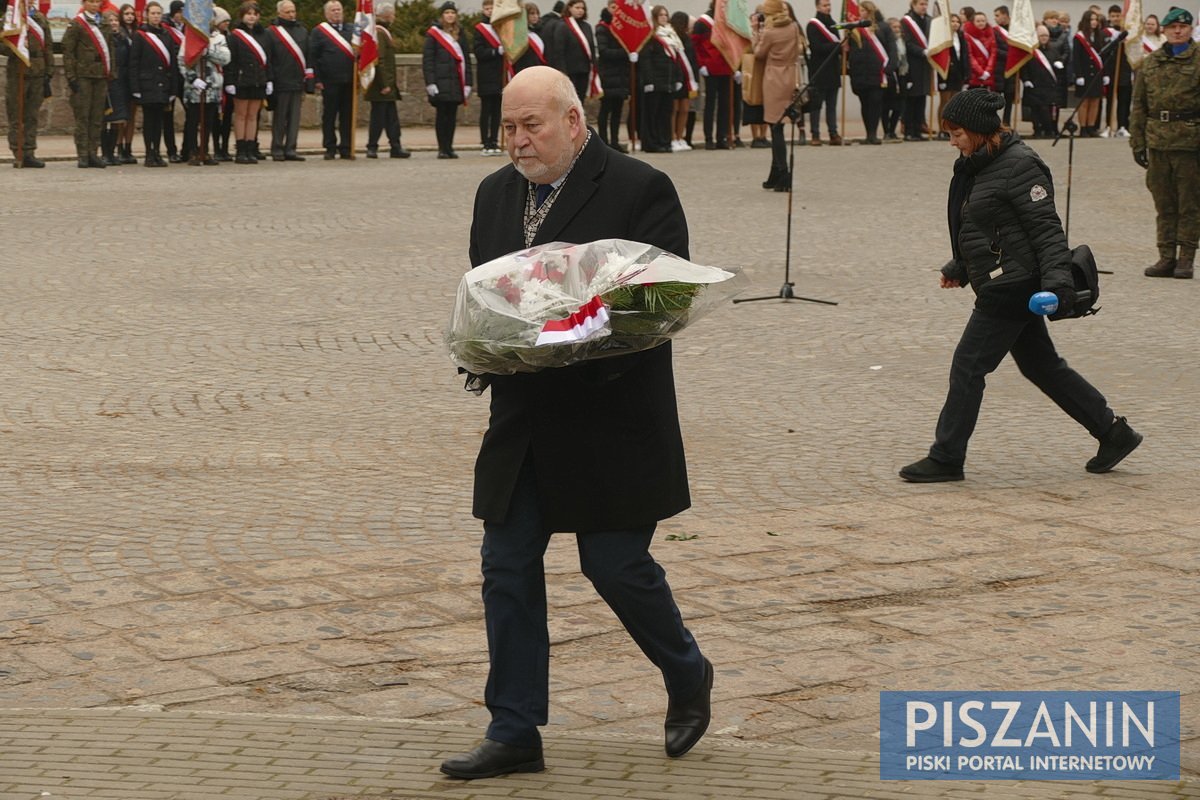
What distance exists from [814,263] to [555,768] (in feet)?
36.7

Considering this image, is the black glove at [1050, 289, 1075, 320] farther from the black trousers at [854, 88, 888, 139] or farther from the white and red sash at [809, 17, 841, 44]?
the black trousers at [854, 88, 888, 139]

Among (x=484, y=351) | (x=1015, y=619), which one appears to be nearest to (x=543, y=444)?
(x=484, y=351)

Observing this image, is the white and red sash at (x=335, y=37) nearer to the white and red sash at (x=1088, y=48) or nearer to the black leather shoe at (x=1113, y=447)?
the white and red sash at (x=1088, y=48)

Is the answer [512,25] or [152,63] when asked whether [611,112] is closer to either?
[512,25]

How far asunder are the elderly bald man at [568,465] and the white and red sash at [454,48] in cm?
2183

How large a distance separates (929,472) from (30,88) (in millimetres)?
18131

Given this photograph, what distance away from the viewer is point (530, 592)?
4992 mm

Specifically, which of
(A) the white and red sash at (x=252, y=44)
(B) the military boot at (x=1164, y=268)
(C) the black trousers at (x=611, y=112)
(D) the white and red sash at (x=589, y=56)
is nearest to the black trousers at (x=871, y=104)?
(C) the black trousers at (x=611, y=112)

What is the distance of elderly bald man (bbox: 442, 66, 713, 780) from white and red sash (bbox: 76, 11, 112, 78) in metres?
19.1

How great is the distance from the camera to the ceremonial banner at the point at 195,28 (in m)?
23.4

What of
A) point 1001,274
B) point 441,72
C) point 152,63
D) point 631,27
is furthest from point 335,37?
point 1001,274

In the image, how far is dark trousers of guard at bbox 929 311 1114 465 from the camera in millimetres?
8602

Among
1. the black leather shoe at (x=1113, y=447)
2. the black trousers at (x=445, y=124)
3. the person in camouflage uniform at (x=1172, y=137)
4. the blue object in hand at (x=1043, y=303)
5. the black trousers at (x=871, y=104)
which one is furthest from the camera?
the black trousers at (x=871, y=104)

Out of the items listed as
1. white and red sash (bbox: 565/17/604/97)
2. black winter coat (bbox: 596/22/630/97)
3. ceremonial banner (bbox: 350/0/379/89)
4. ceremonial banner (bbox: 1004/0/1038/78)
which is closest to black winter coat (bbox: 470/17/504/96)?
white and red sash (bbox: 565/17/604/97)
